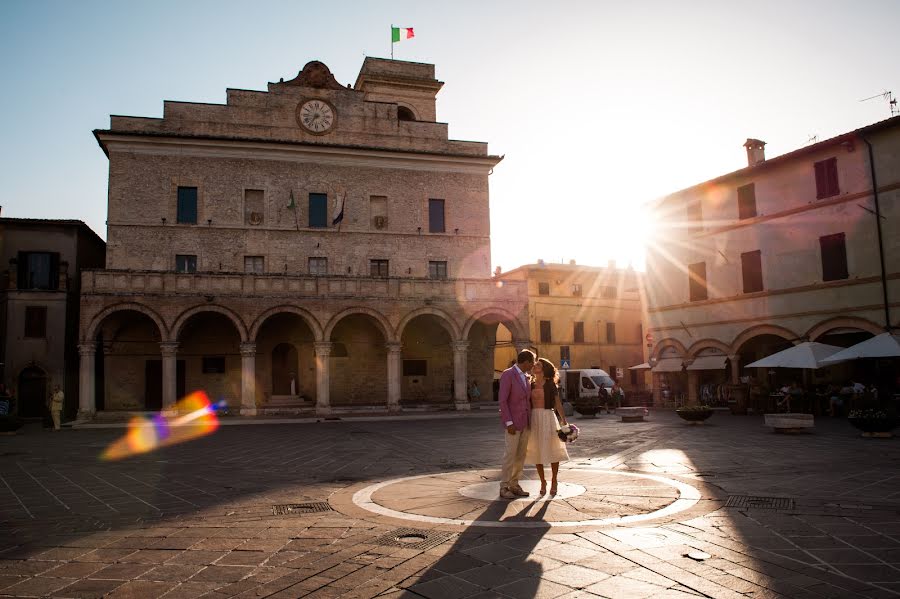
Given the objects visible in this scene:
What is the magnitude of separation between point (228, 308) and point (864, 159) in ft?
74.9

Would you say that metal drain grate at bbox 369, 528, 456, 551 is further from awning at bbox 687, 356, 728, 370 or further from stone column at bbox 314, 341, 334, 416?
awning at bbox 687, 356, 728, 370

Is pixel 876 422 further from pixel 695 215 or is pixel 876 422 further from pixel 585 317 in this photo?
pixel 585 317

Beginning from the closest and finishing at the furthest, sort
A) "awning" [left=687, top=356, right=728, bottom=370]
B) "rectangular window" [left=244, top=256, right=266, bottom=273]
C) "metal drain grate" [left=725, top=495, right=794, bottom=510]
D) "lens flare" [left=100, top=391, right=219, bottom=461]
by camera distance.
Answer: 1. "metal drain grate" [left=725, top=495, right=794, bottom=510]
2. "lens flare" [left=100, top=391, right=219, bottom=461]
3. "awning" [left=687, top=356, right=728, bottom=370]
4. "rectangular window" [left=244, top=256, right=266, bottom=273]

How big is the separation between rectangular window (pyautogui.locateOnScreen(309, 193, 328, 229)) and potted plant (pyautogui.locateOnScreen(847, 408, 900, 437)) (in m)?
22.0

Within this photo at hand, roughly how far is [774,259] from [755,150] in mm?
6492

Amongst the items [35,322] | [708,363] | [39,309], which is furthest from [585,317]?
[35,322]

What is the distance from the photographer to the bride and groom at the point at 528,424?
798cm

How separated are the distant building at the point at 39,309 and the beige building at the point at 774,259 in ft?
77.8

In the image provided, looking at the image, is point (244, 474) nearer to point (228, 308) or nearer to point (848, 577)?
point (848, 577)

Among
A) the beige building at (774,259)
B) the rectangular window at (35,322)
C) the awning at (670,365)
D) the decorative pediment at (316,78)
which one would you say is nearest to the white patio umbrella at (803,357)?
the beige building at (774,259)

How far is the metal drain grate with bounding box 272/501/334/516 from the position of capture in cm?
742

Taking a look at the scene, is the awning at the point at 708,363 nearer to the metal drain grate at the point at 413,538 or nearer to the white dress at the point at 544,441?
the white dress at the point at 544,441

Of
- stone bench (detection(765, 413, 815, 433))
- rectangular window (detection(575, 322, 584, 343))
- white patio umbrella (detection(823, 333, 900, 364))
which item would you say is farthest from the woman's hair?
rectangular window (detection(575, 322, 584, 343))

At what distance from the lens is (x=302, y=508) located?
7.63m
